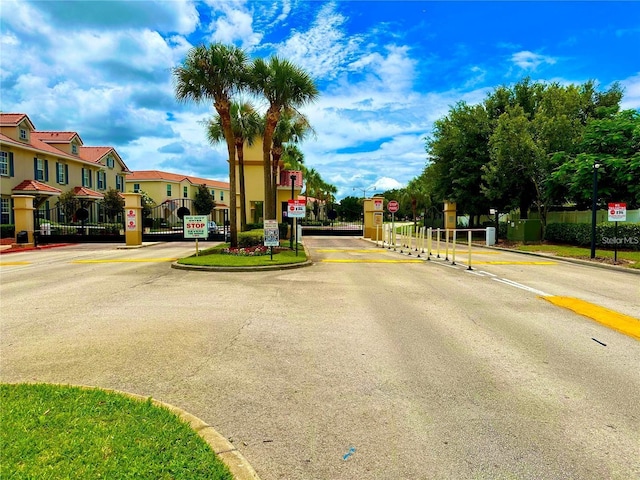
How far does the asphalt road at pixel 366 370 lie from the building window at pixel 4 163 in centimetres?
2600

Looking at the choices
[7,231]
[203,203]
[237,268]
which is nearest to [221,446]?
[237,268]

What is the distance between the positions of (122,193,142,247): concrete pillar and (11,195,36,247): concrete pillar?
17.7 ft

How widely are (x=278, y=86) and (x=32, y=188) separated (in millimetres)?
23905

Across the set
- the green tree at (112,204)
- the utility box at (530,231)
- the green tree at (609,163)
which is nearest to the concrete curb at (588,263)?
the green tree at (609,163)

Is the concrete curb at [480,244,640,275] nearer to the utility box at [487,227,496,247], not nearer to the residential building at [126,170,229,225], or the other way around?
the utility box at [487,227,496,247]

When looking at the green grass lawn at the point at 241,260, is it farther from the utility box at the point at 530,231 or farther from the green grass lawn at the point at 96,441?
the utility box at the point at 530,231

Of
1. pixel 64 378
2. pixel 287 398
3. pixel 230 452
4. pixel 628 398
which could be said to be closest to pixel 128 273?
pixel 64 378

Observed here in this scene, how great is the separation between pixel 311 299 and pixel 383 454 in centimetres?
634

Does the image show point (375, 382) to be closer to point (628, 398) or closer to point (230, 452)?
point (230, 452)

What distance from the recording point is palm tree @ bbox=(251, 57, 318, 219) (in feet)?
59.7

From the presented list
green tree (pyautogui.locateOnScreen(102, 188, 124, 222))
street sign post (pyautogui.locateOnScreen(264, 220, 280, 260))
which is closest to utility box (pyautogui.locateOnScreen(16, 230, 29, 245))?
green tree (pyautogui.locateOnScreen(102, 188, 124, 222))

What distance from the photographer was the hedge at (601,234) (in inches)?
874

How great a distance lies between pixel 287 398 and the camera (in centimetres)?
441

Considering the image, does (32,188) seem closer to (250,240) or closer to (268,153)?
(250,240)
